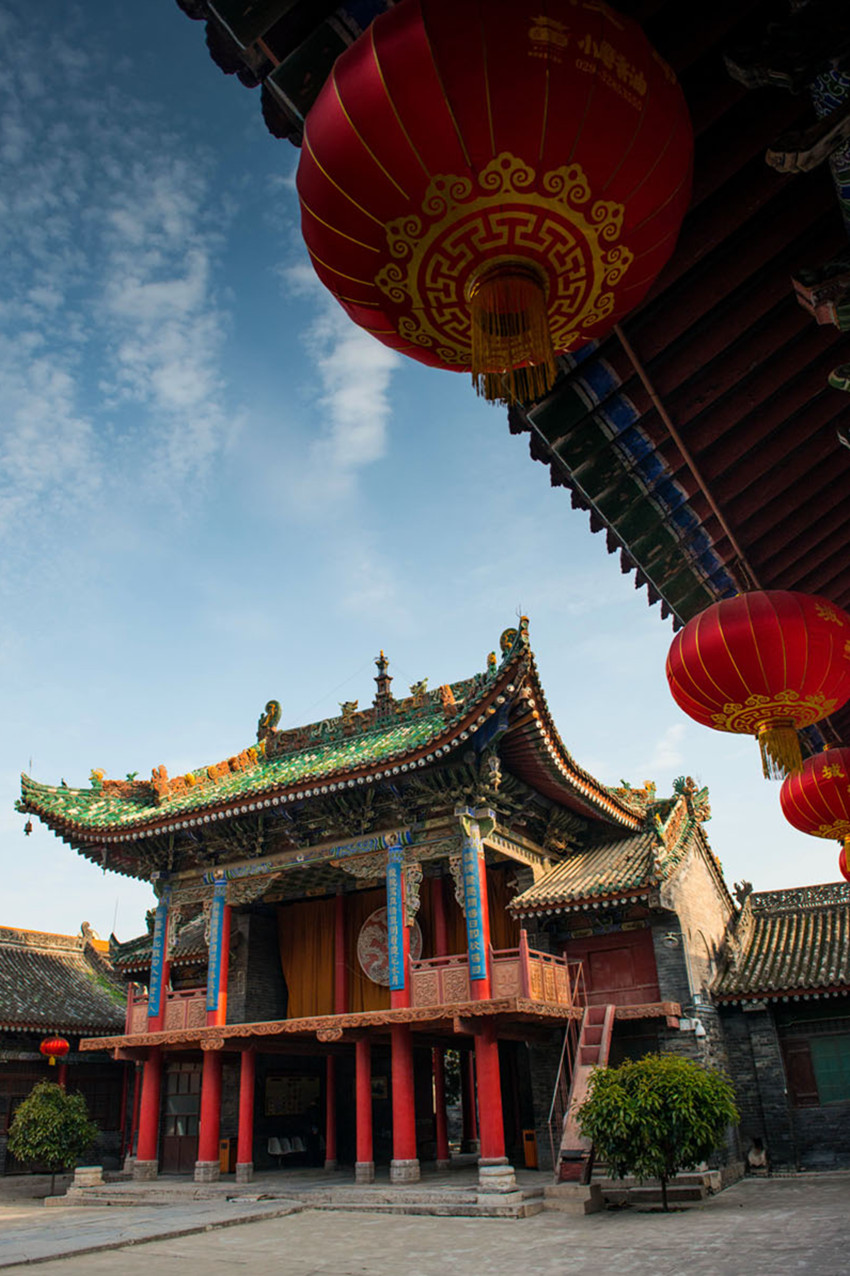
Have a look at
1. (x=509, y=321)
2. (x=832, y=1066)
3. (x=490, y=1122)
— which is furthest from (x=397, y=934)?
(x=509, y=321)

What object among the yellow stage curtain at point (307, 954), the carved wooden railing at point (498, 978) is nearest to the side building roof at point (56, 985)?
the yellow stage curtain at point (307, 954)

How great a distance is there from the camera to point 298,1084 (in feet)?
57.4

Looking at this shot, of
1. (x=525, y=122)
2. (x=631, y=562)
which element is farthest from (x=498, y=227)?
(x=631, y=562)

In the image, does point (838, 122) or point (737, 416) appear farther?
point (737, 416)

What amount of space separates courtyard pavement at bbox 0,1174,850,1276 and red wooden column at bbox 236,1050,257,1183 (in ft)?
5.30

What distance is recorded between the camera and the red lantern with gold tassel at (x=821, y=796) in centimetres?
660

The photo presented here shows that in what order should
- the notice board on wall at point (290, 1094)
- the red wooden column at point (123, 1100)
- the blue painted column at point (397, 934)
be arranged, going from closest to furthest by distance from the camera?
the blue painted column at point (397, 934)
the notice board on wall at point (290, 1094)
the red wooden column at point (123, 1100)

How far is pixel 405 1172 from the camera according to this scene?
12102mm

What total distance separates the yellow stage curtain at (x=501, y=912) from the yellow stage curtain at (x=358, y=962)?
1959 mm

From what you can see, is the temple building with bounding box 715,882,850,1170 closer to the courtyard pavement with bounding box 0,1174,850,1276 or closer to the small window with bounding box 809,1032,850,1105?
the small window with bounding box 809,1032,850,1105

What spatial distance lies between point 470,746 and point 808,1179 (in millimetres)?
8018

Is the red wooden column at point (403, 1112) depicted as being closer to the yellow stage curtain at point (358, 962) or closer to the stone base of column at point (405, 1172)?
the stone base of column at point (405, 1172)

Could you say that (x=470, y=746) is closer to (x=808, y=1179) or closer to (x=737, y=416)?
(x=808, y=1179)

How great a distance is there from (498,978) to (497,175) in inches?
452
